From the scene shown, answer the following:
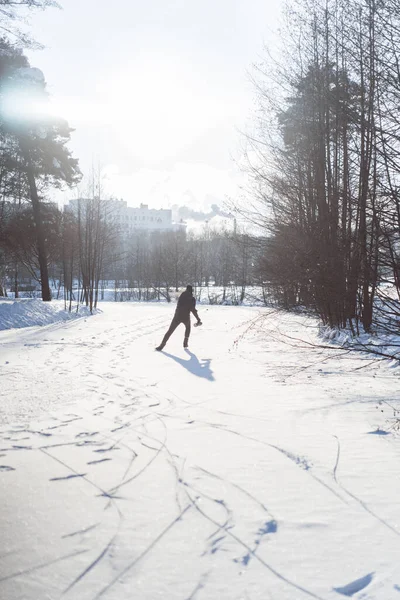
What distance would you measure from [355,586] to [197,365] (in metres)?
5.99

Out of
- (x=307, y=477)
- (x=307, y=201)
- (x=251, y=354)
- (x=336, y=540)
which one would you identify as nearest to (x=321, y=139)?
(x=307, y=201)

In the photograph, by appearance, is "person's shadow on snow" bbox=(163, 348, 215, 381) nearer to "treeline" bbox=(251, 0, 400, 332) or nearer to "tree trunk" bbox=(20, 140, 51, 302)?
"treeline" bbox=(251, 0, 400, 332)

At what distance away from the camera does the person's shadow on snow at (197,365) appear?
728 cm

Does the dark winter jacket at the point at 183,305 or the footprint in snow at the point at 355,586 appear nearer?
the footprint in snow at the point at 355,586

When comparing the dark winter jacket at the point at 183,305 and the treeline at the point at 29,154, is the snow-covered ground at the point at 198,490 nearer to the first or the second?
the dark winter jacket at the point at 183,305

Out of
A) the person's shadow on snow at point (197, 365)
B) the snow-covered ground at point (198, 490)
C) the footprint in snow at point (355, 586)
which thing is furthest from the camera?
the person's shadow on snow at point (197, 365)

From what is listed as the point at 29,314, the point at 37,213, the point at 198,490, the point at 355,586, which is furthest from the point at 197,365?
the point at 37,213

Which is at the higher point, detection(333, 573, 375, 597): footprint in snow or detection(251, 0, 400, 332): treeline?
detection(251, 0, 400, 332): treeline

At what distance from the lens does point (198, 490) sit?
316 cm

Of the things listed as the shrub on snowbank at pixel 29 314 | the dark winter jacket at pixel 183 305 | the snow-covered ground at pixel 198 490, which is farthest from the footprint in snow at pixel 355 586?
the shrub on snowbank at pixel 29 314

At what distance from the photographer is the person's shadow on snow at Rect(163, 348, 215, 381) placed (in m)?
7.28

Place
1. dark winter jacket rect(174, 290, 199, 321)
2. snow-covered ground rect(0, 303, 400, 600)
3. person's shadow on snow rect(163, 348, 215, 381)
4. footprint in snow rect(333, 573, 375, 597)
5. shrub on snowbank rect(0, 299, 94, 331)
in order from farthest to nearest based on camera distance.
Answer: shrub on snowbank rect(0, 299, 94, 331) → dark winter jacket rect(174, 290, 199, 321) → person's shadow on snow rect(163, 348, 215, 381) → snow-covered ground rect(0, 303, 400, 600) → footprint in snow rect(333, 573, 375, 597)

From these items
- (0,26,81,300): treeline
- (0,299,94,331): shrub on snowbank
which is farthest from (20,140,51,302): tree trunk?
Result: (0,299,94,331): shrub on snowbank

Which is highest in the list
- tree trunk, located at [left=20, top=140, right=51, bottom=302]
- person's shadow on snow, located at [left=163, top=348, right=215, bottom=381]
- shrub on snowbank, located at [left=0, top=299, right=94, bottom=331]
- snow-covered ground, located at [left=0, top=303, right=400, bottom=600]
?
tree trunk, located at [left=20, top=140, right=51, bottom=302]
